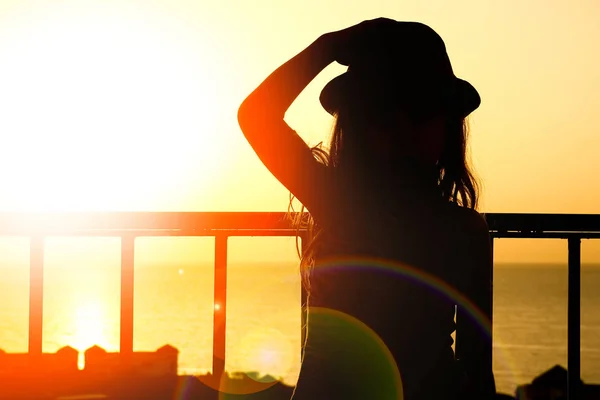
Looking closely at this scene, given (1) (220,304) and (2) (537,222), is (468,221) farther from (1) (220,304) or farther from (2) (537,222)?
(1) (220,304)

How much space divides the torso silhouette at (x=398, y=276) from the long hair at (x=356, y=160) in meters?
0.09

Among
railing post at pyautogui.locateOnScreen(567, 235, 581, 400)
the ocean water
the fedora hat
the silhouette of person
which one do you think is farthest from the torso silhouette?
the ocean water

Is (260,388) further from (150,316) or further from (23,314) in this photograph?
(23,314)

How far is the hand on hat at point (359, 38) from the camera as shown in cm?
156

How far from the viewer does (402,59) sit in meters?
1.56

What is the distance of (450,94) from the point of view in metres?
1.59

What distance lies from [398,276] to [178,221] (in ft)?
4.72

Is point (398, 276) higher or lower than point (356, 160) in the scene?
lower

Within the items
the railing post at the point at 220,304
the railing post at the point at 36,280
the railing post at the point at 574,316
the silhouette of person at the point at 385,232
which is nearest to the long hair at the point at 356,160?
the silhouette of person at the point at 385,232

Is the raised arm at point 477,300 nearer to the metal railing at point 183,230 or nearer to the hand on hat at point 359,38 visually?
the hand on hat at point 359,38

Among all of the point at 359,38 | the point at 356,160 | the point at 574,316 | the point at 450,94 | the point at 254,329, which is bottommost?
the point at 254,329

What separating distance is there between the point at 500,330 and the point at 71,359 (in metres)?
85.8

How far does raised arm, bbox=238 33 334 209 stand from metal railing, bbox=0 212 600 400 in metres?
1.16

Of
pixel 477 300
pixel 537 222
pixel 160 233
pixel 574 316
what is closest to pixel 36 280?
pixel 160 233
